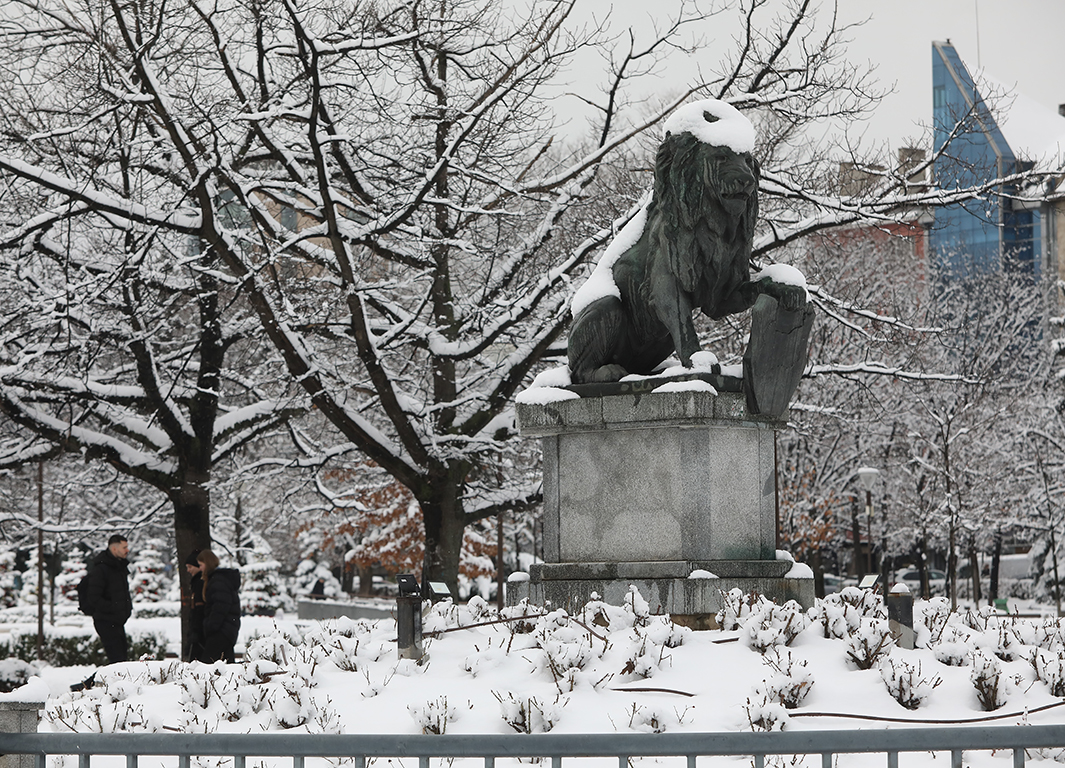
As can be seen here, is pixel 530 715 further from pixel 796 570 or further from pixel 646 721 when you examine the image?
pixel 796 570

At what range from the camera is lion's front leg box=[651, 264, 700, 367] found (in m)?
8.34

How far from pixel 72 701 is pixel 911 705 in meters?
4.70

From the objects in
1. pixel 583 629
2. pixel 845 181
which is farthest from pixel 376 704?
pixel 845 181

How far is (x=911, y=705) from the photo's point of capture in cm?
600

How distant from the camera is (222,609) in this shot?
12.4m

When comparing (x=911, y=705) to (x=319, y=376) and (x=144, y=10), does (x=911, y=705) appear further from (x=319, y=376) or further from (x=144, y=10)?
(x=144, y=10)

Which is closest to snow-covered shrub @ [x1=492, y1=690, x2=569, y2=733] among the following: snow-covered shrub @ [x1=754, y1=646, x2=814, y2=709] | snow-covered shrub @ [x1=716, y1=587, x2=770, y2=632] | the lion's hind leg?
snow-covered shrub @ [x1=754, y1=646, x2=814, y2=709]

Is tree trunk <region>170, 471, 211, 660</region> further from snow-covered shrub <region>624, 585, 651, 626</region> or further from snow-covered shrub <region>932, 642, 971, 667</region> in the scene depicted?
snow-covered shrub <region>932, 642, 971, 667</region>

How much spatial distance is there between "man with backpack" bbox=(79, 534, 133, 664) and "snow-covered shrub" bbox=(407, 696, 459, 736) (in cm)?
994

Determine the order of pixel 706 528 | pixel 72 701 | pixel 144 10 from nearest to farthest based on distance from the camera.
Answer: pixel 72 701 < pixel 706 528 < pixel 144 10

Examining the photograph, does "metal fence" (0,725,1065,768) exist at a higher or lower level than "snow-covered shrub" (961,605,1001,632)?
higher

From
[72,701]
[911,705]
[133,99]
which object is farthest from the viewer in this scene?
[133,99]

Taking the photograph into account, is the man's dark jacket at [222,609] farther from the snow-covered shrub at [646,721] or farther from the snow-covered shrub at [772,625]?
the snow-covered shrub at [646,721]

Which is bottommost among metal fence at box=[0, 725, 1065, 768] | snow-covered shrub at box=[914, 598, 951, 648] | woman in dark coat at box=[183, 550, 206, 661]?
woman in dark coat at box=[183, 550, 206, 661]
